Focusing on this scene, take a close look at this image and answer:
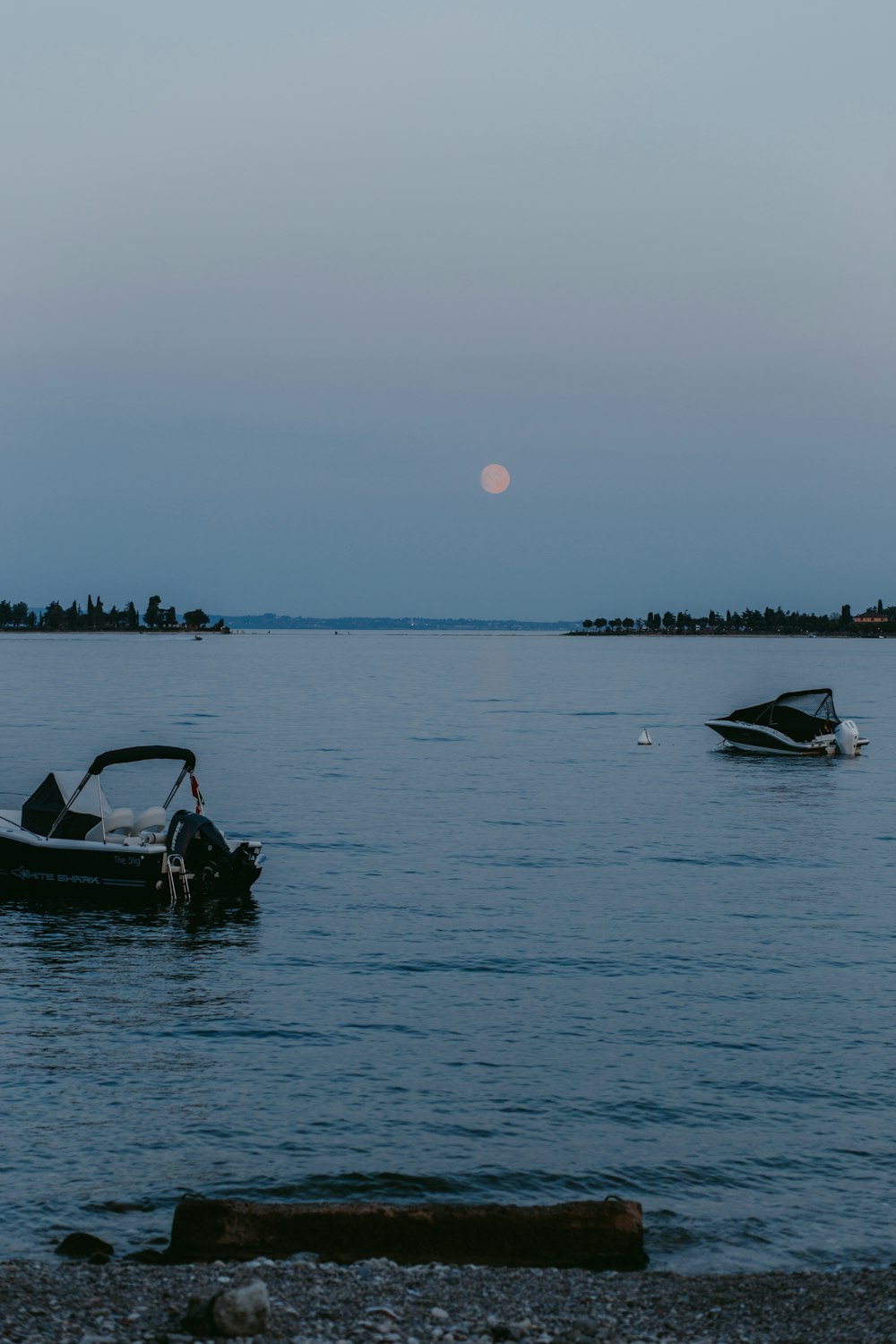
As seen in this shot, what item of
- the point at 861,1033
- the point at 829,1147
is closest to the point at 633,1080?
the point at 829,1147

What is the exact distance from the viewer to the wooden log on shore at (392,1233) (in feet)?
40.1

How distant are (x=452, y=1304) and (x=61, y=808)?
24.0m

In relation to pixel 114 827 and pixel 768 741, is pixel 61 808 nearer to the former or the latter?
pixel 114 827

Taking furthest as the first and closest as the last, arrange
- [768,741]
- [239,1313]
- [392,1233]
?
1. [768,741]
2. [392,1233]
3. [239,1313]

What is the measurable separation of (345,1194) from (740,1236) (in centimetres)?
440

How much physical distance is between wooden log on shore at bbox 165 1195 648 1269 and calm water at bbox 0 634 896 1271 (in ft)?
4.37

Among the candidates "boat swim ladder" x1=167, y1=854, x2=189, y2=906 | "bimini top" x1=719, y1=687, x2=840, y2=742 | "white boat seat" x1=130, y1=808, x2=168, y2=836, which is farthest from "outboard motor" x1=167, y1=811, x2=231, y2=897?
"bimini top" x1=719, y1=687, x2=840, y2=742

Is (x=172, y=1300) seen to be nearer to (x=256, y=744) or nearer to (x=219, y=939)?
(x=219, y=939)

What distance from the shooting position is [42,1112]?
17250 millimetres

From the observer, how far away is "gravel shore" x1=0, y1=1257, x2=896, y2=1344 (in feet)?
33.9

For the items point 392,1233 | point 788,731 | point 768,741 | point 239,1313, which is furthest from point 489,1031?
point 788,731

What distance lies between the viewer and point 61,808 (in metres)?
32.9

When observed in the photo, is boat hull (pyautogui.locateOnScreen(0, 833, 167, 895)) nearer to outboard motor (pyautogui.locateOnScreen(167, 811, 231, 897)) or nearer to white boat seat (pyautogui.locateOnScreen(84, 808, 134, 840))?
outboard motor (pyautogui.locateOnScreen(167, 811, 231, 897))

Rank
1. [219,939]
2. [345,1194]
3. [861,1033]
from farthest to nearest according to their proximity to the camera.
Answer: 1. [219,939]
2. [861,1033]
3. [345,1194]
